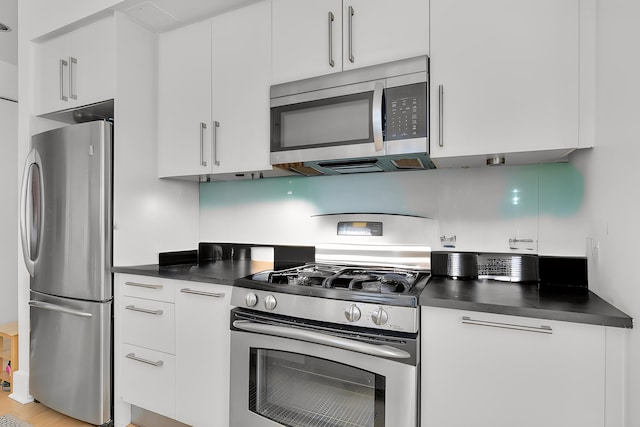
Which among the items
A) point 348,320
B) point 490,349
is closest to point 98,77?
point 348,320

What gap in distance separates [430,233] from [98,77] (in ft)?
6.97

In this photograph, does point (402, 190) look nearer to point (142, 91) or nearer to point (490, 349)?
point (490, 349)

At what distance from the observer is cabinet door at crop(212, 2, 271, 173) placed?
1924 millimetres

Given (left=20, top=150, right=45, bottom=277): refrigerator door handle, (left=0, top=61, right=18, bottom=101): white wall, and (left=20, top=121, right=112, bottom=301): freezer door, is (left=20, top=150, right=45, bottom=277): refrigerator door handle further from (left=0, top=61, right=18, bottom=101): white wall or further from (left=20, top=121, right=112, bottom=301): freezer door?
(left=0, top=61, right=18, bottom=101): white wall

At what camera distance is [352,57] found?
169cm

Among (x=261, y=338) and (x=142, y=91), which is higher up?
(x=142, y=91)

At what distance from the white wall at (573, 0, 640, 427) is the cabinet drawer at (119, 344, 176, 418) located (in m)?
1.92

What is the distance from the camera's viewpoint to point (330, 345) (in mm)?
1404

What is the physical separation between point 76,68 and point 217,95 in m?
0.98

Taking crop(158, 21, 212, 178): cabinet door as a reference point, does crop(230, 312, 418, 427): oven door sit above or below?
below

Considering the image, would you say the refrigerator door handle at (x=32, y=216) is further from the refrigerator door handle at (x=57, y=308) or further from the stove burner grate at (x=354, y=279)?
the stove burner grate at (x=354, y=279)

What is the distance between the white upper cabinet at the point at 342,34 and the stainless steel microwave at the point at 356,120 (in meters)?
0.06

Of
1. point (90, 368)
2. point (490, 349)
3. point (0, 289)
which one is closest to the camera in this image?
point (490, 349)

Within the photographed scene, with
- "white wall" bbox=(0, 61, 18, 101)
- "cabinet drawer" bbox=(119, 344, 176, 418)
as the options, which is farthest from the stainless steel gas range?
"white wall" bbox=(0, 61, 18, 101)
